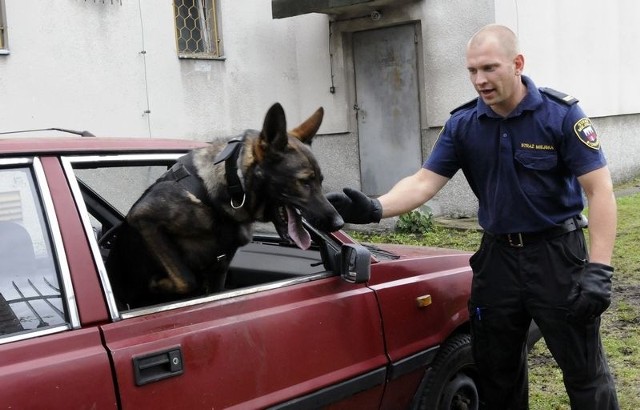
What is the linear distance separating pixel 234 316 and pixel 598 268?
1403 mm

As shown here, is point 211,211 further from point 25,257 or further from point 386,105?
point 386,105

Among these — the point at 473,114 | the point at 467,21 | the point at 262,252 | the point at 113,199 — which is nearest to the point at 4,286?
the point at 262,252

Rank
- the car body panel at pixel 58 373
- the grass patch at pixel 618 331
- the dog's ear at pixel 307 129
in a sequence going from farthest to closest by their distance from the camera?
the grass patch at pixel 618 331 < the dog's ear at pixel 307 129 < the car body panel at pixel 58 373

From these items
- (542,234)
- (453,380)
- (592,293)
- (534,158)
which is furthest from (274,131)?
(453,380)

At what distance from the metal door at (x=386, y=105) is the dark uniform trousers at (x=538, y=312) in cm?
704

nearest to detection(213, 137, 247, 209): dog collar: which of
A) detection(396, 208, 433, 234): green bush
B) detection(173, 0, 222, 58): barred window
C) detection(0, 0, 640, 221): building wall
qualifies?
detection(0, 0, 640, 221): building wall

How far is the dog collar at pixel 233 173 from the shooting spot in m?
2.51

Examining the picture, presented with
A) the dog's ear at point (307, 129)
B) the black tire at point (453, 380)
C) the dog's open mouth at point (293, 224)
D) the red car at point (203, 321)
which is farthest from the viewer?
the black tire at point (453, 380)

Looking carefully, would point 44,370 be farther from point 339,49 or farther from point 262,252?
point 339,49

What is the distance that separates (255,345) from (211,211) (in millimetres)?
500

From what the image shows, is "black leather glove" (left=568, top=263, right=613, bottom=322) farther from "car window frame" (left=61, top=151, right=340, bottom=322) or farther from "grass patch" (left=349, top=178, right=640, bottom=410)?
"grass patch" (left=349, top=178, right=640, bottom=410)

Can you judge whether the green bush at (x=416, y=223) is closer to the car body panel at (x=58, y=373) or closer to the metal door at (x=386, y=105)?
the metal door at (x=386, y=105)

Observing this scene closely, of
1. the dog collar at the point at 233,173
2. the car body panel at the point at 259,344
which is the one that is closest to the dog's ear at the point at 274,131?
the dog collar at the point at 233,173

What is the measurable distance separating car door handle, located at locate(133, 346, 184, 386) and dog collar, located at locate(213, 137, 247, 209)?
22.4 inches
